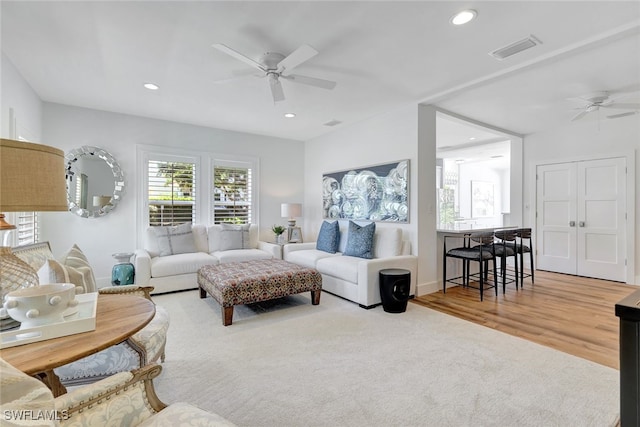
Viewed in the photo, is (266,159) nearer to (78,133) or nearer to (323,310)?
(78,133)

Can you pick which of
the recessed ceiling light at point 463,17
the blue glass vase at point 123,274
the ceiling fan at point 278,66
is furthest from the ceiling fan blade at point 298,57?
the blue glass vase at point 123,274

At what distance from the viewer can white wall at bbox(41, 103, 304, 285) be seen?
429cm

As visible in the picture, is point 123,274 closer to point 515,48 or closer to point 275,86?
point 275,86

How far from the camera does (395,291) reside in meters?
3.50

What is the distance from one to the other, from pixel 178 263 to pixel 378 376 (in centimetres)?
329

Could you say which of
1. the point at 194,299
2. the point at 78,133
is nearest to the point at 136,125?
the point at 78,133

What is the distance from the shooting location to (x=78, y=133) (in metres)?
4.42

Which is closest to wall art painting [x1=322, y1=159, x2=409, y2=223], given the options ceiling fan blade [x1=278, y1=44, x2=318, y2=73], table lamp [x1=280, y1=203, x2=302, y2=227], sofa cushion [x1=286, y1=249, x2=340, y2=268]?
table lamp [x1=280, y1=203, x2=302, y2=227]

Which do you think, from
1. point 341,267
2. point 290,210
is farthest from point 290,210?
point 341,267

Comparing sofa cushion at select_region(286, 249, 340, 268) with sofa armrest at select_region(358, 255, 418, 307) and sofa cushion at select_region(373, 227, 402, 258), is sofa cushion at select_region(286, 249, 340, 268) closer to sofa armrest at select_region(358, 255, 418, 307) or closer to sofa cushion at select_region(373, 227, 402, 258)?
sofa cushion at select_region(373, 227, 402, 258)

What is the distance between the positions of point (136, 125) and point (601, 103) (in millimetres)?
6643

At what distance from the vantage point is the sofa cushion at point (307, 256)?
15.0ft

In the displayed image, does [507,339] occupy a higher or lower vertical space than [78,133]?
lower

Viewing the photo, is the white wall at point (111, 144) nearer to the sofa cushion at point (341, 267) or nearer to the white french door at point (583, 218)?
the sofa cushion at point (341, 267)
